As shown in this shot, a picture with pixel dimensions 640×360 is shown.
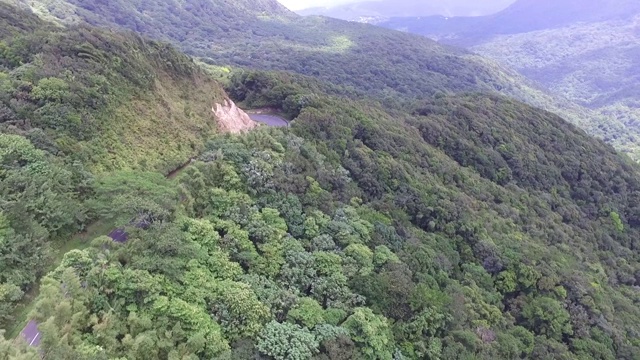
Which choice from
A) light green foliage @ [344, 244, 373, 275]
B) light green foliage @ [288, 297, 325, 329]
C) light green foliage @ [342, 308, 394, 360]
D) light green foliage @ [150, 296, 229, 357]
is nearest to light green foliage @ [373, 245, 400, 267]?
light green foliage @ [344, 244, 373, 275]

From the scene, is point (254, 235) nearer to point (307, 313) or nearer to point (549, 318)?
point (307, 313)

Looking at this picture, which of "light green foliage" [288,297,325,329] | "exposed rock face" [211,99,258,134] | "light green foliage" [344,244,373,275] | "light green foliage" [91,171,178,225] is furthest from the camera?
"exposed rock face" [211,99,258,134]

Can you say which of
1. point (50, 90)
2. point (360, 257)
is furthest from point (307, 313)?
point (50, 90)

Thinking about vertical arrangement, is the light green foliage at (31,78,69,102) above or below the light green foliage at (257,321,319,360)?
above

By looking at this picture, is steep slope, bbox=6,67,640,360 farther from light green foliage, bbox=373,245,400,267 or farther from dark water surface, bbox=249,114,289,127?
dark water surface, bbox=249,114,289,127

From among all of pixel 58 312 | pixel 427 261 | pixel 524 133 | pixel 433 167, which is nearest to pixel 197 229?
pixel 58 312

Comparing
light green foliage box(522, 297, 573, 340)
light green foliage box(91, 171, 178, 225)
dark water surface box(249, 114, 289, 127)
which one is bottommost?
light green foliage box(522, 297, 573, 340)
